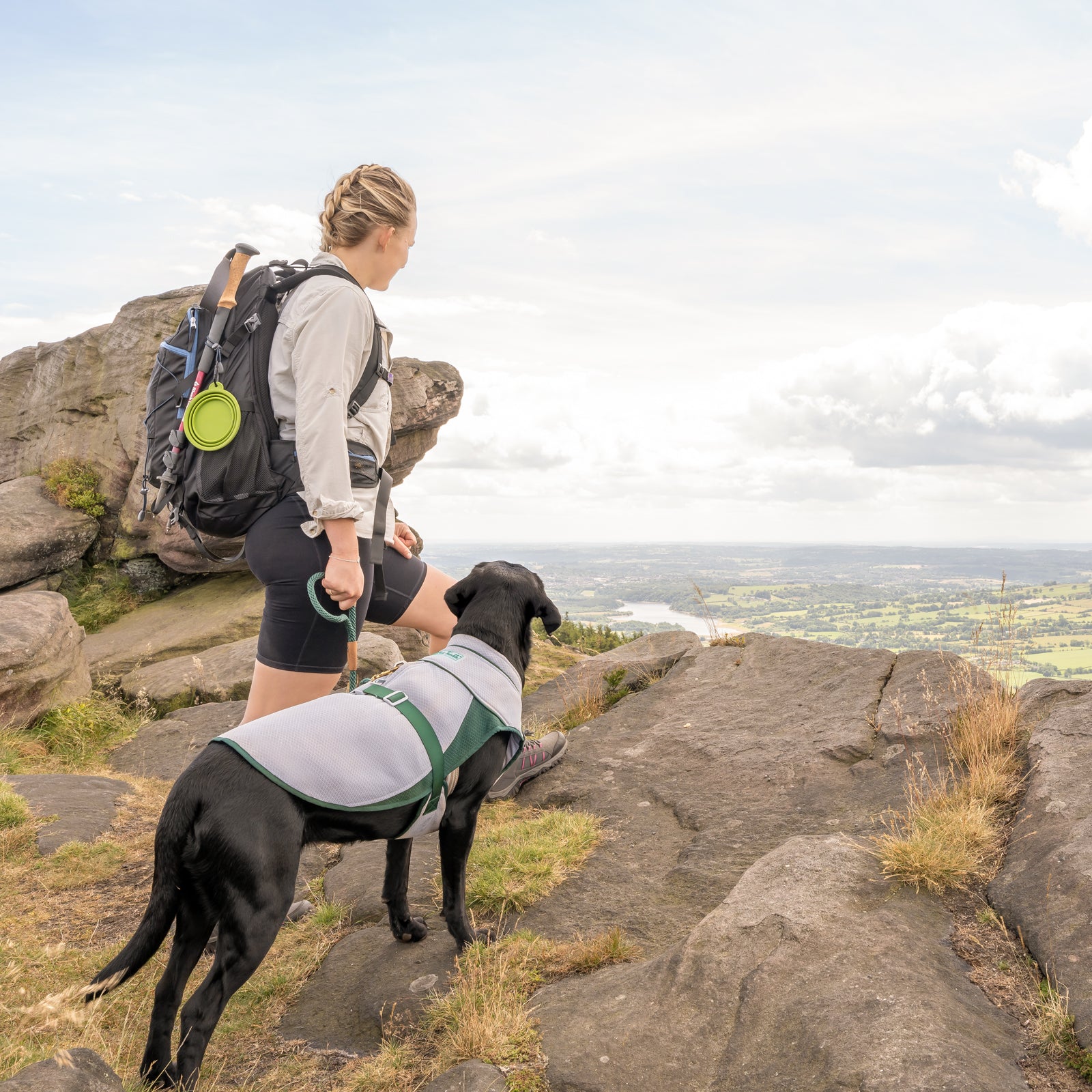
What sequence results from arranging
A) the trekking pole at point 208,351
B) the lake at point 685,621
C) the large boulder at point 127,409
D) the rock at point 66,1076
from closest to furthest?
the rock at point 66,1076
the trekking pole at point 208,351
the lake at point 685,621
the large boulder at point 127,409

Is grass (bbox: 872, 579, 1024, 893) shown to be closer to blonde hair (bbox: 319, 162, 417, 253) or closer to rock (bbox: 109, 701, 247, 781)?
blonde hair (bbox: 319, 162, 417, 253)

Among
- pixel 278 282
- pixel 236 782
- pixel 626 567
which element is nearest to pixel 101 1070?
pixel 236 782

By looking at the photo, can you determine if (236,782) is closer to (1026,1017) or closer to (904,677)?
(1026,1017)

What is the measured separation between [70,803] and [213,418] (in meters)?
3.63

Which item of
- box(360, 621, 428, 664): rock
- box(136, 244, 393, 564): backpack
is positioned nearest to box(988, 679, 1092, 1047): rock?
box(136, 244, 393, 564): backpack

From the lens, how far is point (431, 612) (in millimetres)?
3947

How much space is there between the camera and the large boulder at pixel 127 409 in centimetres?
1141

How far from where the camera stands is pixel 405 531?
4.32 m

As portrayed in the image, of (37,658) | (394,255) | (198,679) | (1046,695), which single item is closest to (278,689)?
(394,255)

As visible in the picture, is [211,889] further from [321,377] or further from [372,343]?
[372,343]

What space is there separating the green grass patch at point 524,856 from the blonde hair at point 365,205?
296cm

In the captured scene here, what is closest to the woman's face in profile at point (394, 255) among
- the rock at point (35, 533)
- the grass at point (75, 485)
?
the rock at point (35, 533)

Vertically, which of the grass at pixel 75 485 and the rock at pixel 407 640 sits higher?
the grass at pixel 75 485

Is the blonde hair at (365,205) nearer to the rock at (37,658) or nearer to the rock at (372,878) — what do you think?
the rock at (372,878)
